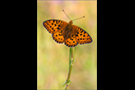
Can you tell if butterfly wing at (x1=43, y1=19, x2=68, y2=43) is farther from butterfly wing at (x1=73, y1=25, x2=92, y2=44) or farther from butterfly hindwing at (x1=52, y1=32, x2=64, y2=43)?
butterfly wing at (x1=73, y1=25, x2=92, y2=44)

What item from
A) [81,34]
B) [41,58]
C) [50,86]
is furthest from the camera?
[41,58]

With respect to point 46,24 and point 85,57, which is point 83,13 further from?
point 46,24

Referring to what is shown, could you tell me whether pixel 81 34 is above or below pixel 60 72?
above

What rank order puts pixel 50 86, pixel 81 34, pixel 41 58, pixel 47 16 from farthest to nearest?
pixel 47 16
pixel 41 58
pixel 50 86
pixel 81 34

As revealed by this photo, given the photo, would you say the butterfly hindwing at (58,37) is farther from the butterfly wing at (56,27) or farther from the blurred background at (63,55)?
the blurred background at (63,55)

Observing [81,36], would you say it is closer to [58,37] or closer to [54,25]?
[58,37]

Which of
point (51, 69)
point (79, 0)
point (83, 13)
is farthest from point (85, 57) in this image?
point (79, 0)
